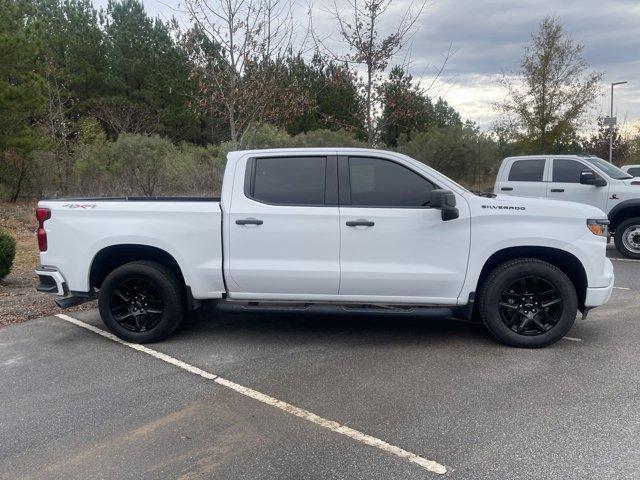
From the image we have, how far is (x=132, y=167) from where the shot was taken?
19.2 metres

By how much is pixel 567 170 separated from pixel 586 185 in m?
0.51

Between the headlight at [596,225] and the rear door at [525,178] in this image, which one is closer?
the headlight at [596,225]

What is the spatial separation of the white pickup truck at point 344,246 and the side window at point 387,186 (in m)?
0.01

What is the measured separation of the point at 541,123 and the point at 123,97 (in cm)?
2536

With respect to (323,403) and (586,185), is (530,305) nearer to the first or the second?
(323,403)

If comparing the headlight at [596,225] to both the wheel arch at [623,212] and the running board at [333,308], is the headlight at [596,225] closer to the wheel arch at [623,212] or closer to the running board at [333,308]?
the running board at [333,308]

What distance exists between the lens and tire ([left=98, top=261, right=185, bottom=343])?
5.36m

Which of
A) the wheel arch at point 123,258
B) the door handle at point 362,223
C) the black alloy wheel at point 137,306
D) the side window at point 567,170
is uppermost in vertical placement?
the side window at point 567,170

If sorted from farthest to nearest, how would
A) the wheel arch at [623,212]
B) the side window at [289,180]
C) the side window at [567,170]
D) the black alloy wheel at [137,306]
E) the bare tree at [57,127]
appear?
1. the bare tree at [57,127]
2. the side window at [567,170]
3. the wheel arch at [623,212]
4. the black alloy wheel at [137,306]
5. the side window at [289,180]

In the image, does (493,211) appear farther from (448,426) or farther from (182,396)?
(182,396)

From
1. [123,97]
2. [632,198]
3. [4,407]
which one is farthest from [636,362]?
[123,97]

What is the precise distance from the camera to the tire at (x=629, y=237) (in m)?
10.4

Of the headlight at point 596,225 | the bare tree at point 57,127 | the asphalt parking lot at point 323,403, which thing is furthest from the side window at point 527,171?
the bare tree at point 57,127

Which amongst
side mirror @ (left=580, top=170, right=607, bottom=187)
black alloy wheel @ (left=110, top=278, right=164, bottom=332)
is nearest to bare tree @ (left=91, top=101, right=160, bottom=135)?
side mirror @ (left=580, top=170, right=607, bottom=187)
